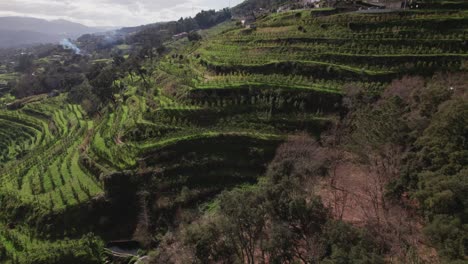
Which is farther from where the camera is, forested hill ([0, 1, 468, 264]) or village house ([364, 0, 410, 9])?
village house ([364, 0, 410, 9])

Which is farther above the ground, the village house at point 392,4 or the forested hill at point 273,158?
the village house at point 392,4

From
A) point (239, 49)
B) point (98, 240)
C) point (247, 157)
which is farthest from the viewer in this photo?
point (239, 49)

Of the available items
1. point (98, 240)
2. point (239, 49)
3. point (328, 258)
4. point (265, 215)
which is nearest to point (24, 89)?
point (239, 49)

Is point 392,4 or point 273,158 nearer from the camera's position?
point 273,158

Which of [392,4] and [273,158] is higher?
[392,4]

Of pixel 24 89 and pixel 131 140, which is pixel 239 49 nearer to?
pixel 131 140

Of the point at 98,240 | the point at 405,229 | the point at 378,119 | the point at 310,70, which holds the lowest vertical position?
the point at 98,240

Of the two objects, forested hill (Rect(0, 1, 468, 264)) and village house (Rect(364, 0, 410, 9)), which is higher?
village house (Rect(364, 0, 410, 9))

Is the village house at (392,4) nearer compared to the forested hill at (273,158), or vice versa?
the forested hill at (273,158)
